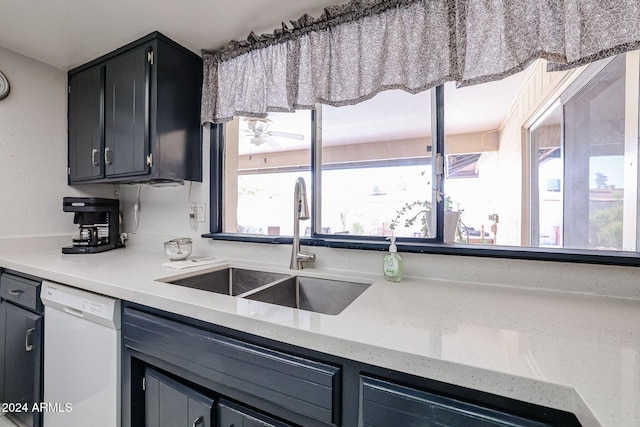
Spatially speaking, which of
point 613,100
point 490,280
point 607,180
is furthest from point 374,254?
point 613,100

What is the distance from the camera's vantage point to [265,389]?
0.77 meters

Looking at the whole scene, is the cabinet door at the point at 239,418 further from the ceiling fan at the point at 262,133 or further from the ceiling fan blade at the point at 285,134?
the ceiling fan blade at the point at 285,134

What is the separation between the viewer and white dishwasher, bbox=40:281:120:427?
1.10 meters

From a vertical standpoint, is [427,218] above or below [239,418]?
above

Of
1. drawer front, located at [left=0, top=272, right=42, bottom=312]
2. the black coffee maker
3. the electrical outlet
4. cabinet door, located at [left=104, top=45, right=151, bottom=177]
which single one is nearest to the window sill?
the electrical outlet

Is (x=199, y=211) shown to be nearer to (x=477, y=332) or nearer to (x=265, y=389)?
(x=265, y=389)

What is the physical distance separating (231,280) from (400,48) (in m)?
1.45

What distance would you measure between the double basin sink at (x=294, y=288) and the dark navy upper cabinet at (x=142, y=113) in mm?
684

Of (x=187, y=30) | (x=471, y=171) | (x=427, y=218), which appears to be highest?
(x=187, y=30)

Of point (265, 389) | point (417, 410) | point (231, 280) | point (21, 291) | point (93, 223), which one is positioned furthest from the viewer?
point (93, 223)

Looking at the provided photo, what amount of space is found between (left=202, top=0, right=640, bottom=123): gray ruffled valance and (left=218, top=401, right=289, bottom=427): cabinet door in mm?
1266

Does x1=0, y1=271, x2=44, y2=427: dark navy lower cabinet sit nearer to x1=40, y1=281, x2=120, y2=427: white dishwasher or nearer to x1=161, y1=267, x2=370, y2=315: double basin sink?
x1=40, y1=281, x2=120, y2=427: white dishwasher

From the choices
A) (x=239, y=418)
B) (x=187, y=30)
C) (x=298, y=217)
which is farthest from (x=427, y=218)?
(x=187, y=30)

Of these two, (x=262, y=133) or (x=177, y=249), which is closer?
(x=177, y=249)
